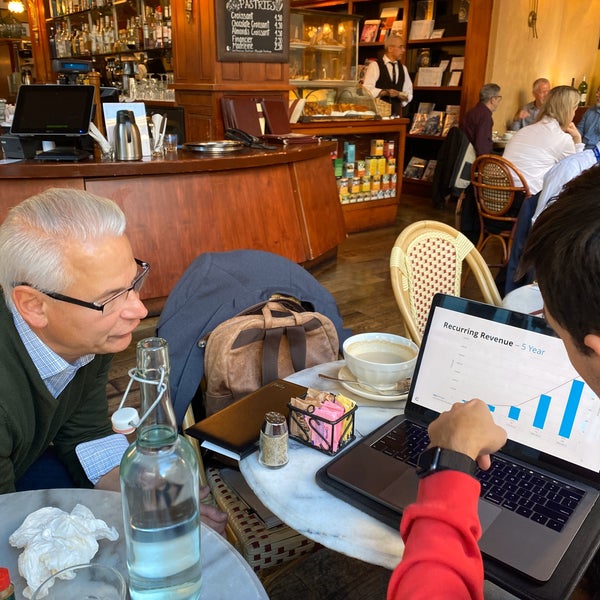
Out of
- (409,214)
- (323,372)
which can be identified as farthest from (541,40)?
(323,372)

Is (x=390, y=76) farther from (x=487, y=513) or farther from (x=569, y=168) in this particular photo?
(x=487, y=513)

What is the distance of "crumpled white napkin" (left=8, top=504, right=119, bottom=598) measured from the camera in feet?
2.72

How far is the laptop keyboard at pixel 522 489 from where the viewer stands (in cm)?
95

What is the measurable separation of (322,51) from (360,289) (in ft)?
9.47

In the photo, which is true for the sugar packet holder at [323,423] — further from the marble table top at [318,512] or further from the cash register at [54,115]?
the cash register at [54,115]

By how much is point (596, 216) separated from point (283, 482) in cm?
66

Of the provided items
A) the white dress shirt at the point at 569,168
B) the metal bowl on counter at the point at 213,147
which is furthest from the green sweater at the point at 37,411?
the metal bowl on counter at the point at 213,147

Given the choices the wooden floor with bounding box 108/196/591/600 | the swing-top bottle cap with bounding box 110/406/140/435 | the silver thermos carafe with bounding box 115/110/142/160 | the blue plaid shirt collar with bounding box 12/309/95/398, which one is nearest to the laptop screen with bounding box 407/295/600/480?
the swing-top bottle cap with bounding box 110/406/140/435

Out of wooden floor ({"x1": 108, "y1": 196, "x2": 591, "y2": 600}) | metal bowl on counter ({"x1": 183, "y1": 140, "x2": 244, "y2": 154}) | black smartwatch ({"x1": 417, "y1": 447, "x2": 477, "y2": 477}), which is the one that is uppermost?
metal bowl on counter ({"x1": 183, "y1": 140, "x2": 244, "y2": 154})

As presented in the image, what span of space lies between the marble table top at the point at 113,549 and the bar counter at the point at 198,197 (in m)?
2.52

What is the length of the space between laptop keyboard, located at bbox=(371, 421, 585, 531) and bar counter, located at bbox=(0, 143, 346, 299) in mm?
2668

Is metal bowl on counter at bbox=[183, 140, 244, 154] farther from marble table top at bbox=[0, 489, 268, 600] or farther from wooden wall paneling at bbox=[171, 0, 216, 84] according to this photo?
marble table top at bbox=[0, 489, 268, 600]

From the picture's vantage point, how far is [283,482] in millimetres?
1024

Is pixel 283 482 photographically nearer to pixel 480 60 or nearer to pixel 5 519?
pixel 5 519
